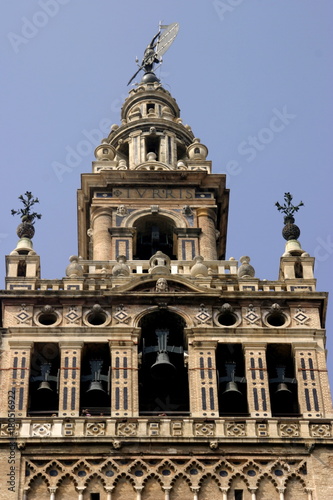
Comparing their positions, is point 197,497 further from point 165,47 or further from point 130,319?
point 165,47

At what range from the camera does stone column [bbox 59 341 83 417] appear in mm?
43438

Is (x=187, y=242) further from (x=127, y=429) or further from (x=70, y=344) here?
(x=127, y=429)

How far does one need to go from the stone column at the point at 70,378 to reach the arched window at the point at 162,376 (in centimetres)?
190

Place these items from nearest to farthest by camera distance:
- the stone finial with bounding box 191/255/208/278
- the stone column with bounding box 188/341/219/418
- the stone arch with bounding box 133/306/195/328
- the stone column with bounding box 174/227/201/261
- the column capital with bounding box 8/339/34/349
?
the stone column with bounding box 188/341/219/418 < the column capital with bounding box 8/339/34/349 < the stone arch with bounding box 133/306/195/328 < the stone finial with bounding box 191/255/208/278 < the stone column with bounding box 174/227/201/261

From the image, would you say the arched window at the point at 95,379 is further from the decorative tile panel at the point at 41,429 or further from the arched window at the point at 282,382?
the arched window at the point at 282,382

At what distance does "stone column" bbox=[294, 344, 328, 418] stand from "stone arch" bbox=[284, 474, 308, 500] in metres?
2.35

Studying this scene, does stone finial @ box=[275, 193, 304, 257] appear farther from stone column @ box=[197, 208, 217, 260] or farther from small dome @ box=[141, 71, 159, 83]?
small dome @ box=[141, 71, 159, 83]

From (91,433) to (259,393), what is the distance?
15.9ft

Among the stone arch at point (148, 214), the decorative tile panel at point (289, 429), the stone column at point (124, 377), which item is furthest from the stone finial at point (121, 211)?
the decorative tile panel at point (289, 429)

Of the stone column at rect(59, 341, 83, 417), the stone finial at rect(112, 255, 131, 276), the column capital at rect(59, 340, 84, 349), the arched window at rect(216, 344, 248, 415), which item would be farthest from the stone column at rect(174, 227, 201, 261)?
the stone column at rect(59, 341, 83, 417)

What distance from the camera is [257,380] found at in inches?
1752

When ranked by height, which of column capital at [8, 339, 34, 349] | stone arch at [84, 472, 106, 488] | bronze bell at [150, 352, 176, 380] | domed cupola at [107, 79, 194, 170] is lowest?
stone arch at [84, 472, 106, 488]

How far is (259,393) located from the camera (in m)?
44.1

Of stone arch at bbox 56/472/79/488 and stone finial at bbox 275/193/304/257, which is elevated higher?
stone finial at bbox 275/193/304/257
